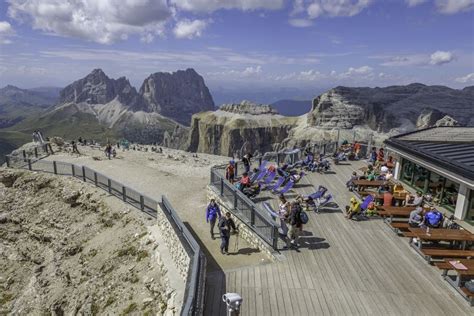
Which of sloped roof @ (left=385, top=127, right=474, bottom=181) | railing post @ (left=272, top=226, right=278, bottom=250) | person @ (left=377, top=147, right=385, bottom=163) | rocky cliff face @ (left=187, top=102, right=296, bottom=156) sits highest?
sloped roof @ (left=385, top=127, right=474, bottom=181)

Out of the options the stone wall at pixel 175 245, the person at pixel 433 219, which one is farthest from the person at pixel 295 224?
the person at pixel 433 219

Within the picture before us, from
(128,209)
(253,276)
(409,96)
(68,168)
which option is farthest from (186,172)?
(409,96)

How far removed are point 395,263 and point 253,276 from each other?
4.58 meters

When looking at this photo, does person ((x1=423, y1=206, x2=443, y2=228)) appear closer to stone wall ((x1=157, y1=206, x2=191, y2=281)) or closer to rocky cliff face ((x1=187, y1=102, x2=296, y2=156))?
stone wall ((x1=157, y1=206, x2=191, y2=281))

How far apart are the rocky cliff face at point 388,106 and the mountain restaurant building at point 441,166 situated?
73300 millimetres

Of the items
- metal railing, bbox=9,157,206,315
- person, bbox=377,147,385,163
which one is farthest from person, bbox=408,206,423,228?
person, bbox=377,147,385,163

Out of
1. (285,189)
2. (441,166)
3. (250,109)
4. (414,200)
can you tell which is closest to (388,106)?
(250,109)

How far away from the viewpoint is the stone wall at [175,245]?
11141 mm

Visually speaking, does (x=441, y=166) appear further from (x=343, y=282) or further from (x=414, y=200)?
(x=343, y=282)

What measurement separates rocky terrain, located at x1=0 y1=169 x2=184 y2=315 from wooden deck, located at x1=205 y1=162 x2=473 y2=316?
2.51m

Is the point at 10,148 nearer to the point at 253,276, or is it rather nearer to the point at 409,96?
the point at 409,96

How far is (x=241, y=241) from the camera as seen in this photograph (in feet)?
42.4

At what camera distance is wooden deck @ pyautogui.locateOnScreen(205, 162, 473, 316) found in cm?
841

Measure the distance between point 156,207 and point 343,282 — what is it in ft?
36.5
